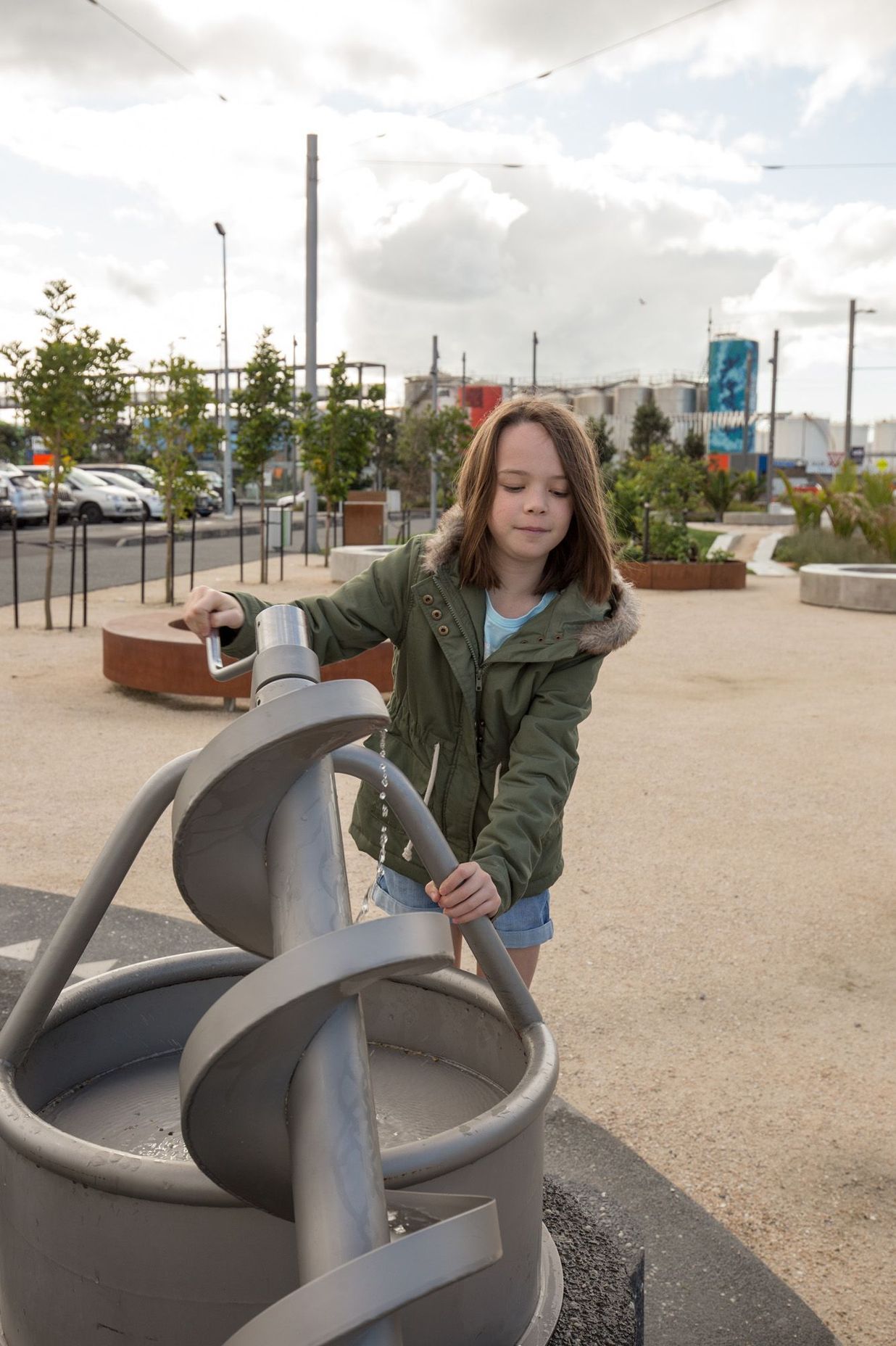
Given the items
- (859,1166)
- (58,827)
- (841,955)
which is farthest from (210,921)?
(58,827)

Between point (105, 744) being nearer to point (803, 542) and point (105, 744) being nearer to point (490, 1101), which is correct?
point (490, 1101)

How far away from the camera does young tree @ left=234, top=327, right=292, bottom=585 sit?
18500 mm

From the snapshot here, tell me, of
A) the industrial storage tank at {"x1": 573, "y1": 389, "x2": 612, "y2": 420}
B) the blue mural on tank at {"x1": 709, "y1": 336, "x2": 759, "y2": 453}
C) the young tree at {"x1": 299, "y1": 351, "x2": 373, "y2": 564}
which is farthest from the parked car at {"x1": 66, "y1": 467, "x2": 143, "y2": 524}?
the industrial storage tank at {"x1": 573, "y1": 389, "x2": 612, "y2": 420}

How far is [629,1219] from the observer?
2.16m

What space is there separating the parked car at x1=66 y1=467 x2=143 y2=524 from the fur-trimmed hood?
29458 millimetres

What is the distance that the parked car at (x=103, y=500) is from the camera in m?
30.8

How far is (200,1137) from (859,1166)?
85.1 inches

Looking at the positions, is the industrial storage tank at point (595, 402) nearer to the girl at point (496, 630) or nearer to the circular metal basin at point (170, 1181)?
the girl at point (496, 630)

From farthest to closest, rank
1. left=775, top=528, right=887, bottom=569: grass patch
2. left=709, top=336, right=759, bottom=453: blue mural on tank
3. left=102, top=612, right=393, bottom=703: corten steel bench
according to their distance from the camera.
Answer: left=709, top=336, right=759, bottom=453: blue mural on tank, left=775, top=528, right=887, bottom=569: grass patch, left=102, top=612, right=393, bottom=703: corten steel bench

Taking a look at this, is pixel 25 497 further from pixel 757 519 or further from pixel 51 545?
pixel 757 519

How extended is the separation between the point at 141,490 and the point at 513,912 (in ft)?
105

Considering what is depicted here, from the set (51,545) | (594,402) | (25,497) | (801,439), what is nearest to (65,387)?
(51,545)

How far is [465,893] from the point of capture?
55.9 inches

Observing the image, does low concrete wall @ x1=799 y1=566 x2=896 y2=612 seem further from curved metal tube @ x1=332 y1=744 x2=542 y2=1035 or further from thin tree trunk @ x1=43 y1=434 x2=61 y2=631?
curved metal tube @ x1=332 y1=744 x2=542 y2=1035
